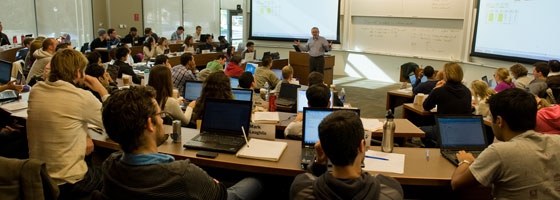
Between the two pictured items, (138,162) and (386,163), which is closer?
(138,162)

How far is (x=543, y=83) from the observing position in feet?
19.2

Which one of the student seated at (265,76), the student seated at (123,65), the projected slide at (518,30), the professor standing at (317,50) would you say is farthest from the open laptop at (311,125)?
the professor standing at (317,50)

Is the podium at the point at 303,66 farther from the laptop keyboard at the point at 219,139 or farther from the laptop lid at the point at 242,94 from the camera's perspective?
the laptop keyboard at the point at 219,139

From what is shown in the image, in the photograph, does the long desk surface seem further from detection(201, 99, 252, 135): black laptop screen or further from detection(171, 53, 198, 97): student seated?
detection(171, 53, 198, 97): student seated

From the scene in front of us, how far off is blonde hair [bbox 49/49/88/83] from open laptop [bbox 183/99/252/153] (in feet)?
2.83

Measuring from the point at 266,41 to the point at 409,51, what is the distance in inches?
154

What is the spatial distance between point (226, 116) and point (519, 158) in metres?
1.84

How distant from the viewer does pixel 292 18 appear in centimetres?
1193

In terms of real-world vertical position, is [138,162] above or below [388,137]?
above

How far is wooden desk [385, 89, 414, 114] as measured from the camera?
21.8ft

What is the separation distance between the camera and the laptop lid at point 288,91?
5.26 metres

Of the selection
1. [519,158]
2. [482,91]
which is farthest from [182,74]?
[519,158]

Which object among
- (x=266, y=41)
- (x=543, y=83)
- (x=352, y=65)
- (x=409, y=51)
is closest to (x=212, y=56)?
(x=266, y=41)

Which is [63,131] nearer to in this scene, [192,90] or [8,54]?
[192,90]
